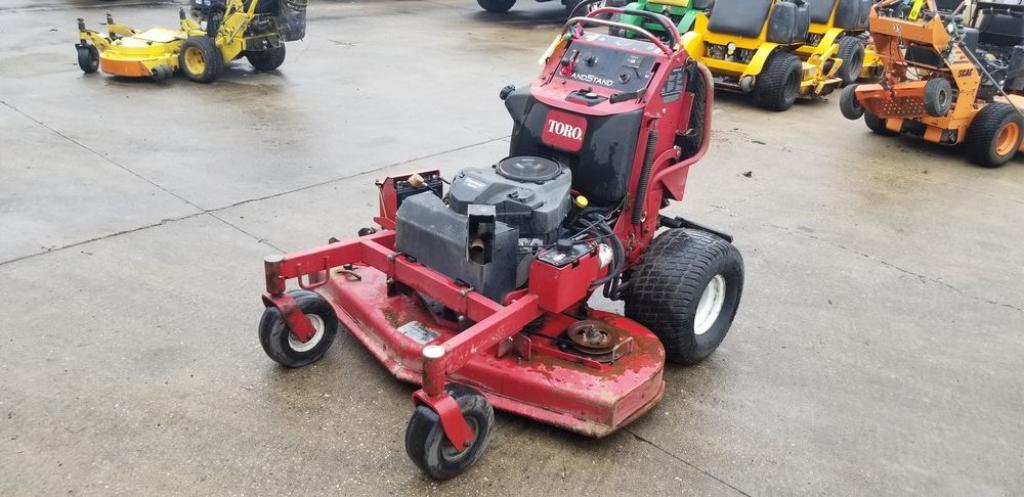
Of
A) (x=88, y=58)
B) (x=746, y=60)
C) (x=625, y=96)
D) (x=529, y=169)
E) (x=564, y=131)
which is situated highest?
(x=625, y=96)

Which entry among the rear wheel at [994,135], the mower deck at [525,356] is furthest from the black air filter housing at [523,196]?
the rear wheel at [994,135]

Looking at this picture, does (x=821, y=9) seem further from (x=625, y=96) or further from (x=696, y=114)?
(x=625, y=96)

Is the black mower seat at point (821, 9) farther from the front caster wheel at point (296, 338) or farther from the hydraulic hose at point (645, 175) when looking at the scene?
the front caster wheel at point (296, 338)

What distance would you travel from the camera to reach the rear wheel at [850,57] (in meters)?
9.99

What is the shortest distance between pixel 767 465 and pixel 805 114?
7058 mm

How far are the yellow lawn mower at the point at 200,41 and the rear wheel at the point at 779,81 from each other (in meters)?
5.45

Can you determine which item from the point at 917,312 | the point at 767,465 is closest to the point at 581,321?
the point at 767,465

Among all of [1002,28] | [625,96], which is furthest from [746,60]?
[625,96]

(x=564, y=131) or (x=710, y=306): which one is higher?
(x=564, y=131)

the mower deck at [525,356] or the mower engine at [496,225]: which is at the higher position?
the mower engine at [496,225]

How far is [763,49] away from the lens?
30.1ft

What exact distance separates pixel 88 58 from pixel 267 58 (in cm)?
191

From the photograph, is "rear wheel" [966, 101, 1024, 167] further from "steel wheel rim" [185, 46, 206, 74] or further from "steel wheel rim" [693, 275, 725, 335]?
"steel wheel rim" [185, 46, 206, 74]

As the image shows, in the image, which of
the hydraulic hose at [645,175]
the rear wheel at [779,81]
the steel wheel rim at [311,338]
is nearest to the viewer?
the steel wheel rim at [311,338]
